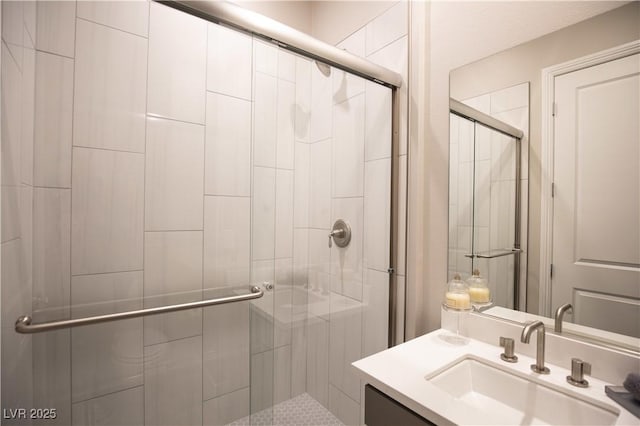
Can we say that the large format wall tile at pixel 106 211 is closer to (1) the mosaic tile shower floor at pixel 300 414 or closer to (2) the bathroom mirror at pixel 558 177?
(1) the mosaic tile shower floor at pixel 300 414

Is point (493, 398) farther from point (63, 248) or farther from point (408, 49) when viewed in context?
point (63, 248)

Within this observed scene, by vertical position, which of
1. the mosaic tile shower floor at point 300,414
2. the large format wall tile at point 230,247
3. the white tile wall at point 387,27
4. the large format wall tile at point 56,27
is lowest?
the mosaic tile shower floor at point 300,414

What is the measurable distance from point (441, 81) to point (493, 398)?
1.11 m

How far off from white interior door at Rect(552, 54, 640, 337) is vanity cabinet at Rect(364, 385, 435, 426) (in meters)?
0.56

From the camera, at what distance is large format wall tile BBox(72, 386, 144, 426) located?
1.06 m

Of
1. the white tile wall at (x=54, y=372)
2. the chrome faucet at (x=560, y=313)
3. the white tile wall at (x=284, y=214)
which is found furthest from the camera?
the white tile wall at (x=284, y=214)

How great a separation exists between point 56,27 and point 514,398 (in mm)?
1797

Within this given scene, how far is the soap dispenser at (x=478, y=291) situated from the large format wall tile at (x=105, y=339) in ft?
3.99

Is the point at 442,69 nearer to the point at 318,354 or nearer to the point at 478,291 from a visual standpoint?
the point at 478,291

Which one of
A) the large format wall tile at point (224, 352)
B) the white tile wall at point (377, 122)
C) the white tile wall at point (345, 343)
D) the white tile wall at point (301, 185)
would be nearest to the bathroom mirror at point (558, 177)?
the white tile wall at point (377, 122)

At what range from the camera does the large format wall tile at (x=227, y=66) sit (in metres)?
1.18

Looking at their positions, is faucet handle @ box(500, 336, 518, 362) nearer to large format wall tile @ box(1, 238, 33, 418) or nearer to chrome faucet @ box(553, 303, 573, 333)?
chrome faucet @ box(553, 303, 573, 333)

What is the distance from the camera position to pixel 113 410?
112 centimetres

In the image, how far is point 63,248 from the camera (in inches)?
38.4
